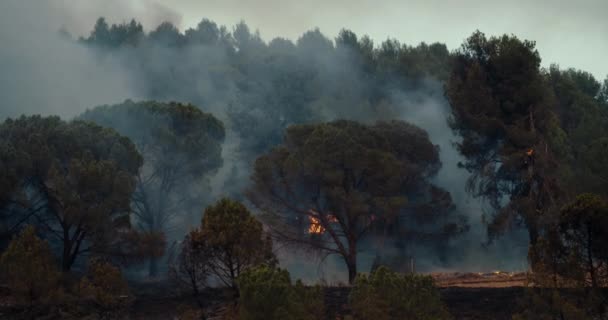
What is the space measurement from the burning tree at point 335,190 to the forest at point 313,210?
83 mm

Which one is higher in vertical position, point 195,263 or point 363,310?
point 195,263

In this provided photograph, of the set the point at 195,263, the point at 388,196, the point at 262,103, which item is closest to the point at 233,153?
the point at 262,103

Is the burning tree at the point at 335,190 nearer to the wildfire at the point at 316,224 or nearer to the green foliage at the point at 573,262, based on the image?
the wildfire at the point at 316,224

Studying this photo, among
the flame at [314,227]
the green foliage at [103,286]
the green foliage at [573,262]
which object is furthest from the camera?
the flame at [314,227]

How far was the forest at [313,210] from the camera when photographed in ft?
48.7

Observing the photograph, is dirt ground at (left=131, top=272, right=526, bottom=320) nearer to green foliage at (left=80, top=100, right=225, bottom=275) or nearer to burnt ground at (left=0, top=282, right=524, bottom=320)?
burnt ground at (left=0, top=282, right=524, bottom=320)

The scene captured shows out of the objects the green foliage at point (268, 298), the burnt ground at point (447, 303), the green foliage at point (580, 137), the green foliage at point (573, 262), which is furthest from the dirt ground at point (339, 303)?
the green foliage at point (580, 137)

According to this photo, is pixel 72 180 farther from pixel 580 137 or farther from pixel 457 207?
pixel 457 207

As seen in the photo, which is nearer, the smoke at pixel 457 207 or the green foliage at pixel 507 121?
the green foliage at pixel 507 121

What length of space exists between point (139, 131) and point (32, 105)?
71.9ft

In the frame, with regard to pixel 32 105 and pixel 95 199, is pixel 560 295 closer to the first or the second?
pixel 95 199

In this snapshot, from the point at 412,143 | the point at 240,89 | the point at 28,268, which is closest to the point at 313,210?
the point at 412,143

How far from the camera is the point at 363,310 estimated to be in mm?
13797

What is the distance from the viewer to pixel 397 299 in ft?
45.7
